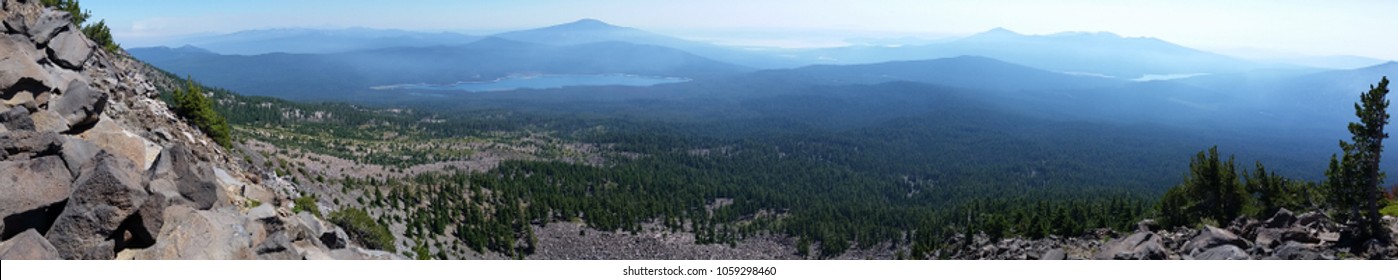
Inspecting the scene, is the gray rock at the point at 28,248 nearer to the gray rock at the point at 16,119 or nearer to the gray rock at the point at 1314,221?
the gray rock at the point at 16,119

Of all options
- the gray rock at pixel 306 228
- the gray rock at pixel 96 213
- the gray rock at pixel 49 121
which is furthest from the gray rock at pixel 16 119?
the gray rock at pixel 306 228

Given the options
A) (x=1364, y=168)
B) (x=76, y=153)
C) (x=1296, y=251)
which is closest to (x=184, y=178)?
(x=76, y=153)

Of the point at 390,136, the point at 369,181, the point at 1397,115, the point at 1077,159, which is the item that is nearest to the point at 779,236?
the point at 369,181

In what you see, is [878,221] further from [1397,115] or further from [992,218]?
[1397,115]

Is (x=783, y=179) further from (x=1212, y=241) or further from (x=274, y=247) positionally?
(x=274, y=247)

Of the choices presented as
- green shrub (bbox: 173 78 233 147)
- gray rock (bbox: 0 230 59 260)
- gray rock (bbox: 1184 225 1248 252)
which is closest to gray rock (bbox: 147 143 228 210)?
gray rock (bbox: 0 230 59 260)
